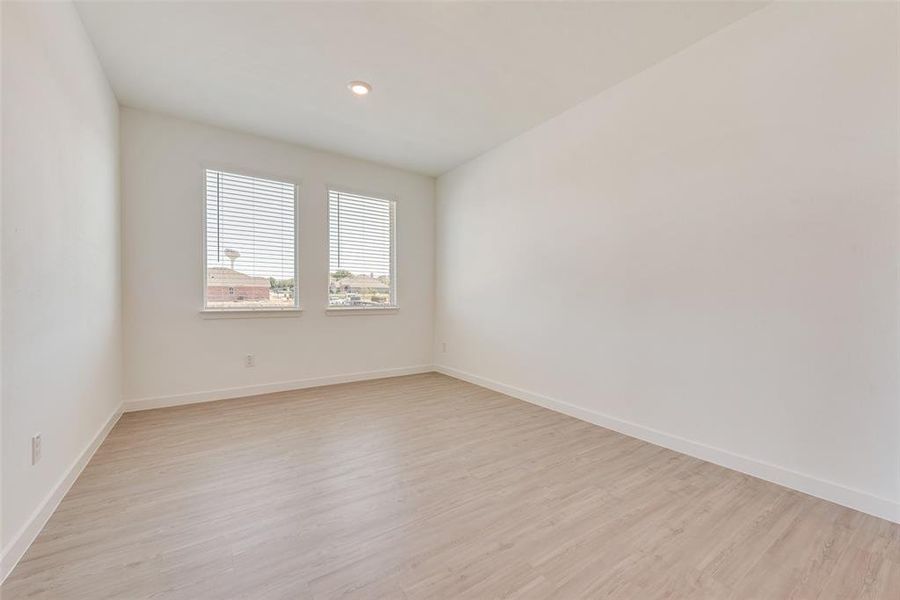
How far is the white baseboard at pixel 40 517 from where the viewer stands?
4.50 feet

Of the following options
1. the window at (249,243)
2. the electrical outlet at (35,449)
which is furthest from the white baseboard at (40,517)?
the window at (249,243)

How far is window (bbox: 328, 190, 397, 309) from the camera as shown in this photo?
4.29 meters

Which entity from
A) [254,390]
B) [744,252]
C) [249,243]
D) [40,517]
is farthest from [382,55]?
[254,390]

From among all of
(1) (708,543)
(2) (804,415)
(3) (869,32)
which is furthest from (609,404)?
(3) (869,32)

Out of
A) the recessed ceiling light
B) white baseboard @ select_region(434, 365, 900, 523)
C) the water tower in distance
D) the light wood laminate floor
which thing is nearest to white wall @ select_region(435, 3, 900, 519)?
white baseboard @ select_region(434, 365, 900, 523)

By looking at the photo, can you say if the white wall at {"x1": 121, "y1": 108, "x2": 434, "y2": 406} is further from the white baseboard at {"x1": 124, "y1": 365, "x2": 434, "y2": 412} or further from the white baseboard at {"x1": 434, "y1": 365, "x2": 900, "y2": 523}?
the white baseboard at {"x1": 434, "y1": 365, "x2": 900, "y2": 523}

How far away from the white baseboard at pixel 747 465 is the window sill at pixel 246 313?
2708mm

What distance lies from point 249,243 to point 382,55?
2289 mm

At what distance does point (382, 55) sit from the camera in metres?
2.48

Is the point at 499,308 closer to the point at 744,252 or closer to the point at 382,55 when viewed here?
the point at 744,252

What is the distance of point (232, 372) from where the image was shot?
3.68m

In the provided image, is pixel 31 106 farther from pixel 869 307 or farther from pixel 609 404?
pixel 869 307

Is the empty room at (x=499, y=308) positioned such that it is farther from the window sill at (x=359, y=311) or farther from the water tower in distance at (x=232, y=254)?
the window sill at (x=359, y=311)

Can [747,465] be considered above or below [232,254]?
below
